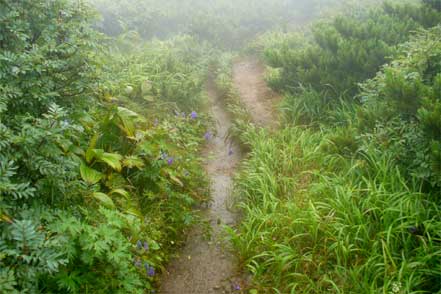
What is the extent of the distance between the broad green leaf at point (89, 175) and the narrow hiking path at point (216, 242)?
4.26 ft

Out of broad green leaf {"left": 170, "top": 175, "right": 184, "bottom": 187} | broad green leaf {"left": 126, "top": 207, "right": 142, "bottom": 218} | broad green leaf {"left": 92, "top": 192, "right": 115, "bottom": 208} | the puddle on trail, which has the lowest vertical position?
the puddle on trail

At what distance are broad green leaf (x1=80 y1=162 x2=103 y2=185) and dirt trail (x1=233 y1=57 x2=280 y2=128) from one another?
4.13 meters

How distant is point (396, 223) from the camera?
4.00 m

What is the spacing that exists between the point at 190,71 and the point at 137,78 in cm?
231

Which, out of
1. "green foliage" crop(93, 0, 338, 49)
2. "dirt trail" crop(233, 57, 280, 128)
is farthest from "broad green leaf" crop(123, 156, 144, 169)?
"green foliage" crop(93, 0, 338, 49)

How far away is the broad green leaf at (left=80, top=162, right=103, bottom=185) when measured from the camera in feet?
12.9

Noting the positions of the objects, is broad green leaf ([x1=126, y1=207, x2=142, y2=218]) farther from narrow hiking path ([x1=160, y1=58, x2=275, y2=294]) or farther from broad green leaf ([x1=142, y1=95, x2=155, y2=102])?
broad green leaf ([x1=142, y1=95, x2=155, y2=102])

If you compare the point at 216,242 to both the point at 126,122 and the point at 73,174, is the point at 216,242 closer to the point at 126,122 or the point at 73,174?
the point at 126,122

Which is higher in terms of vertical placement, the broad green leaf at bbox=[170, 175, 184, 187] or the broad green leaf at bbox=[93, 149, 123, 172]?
the broad green leaf at bbox=[93, 149, 123, 172]

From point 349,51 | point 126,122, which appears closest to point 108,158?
point 126,122

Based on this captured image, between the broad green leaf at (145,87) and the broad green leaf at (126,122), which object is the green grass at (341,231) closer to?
the broad green leaf at (126,122)

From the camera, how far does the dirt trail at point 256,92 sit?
7.91 meters

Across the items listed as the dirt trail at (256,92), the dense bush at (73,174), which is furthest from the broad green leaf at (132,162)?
the dirt trail at (256,92)

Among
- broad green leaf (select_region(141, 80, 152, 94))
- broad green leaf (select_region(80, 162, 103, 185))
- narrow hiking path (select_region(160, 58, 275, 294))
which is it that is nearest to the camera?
broad green leaf (select_region(80, 162, 103, 185))
